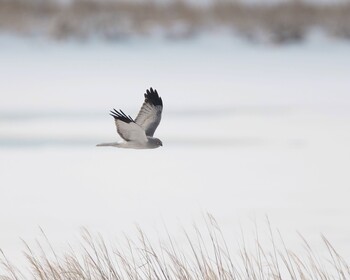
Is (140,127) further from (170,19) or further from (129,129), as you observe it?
(170,19)

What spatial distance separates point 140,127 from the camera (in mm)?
4379

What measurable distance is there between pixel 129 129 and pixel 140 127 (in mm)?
52

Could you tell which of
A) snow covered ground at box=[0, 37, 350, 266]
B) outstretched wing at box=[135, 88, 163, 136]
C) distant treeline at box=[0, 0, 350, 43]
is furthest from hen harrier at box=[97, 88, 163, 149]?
distant treeline at box=[0, 0, 350, 43]

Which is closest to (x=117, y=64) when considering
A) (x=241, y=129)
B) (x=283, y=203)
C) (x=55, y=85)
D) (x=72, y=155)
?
(x=55, y=85)

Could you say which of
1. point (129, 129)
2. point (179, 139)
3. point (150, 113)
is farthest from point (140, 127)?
point (179, 139)

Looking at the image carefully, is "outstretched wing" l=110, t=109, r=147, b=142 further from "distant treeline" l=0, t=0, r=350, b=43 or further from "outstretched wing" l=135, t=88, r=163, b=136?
"distant treeline" l=0, t=0, r=350, b=43

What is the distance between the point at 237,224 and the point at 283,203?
0.90 metres

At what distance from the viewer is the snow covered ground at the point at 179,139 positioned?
23.1 feet

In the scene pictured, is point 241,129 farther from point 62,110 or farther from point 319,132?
point 62,110

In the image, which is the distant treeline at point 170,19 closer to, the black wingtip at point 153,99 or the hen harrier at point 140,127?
the black wingtip at point 153,99

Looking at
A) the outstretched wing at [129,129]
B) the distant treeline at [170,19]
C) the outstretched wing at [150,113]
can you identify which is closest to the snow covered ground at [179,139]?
the distant treeline at [170,19]

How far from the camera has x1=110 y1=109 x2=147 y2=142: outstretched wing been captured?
4.35 metres

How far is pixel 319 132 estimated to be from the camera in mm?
11555

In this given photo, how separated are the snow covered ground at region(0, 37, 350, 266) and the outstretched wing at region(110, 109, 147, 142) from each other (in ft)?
5.01
